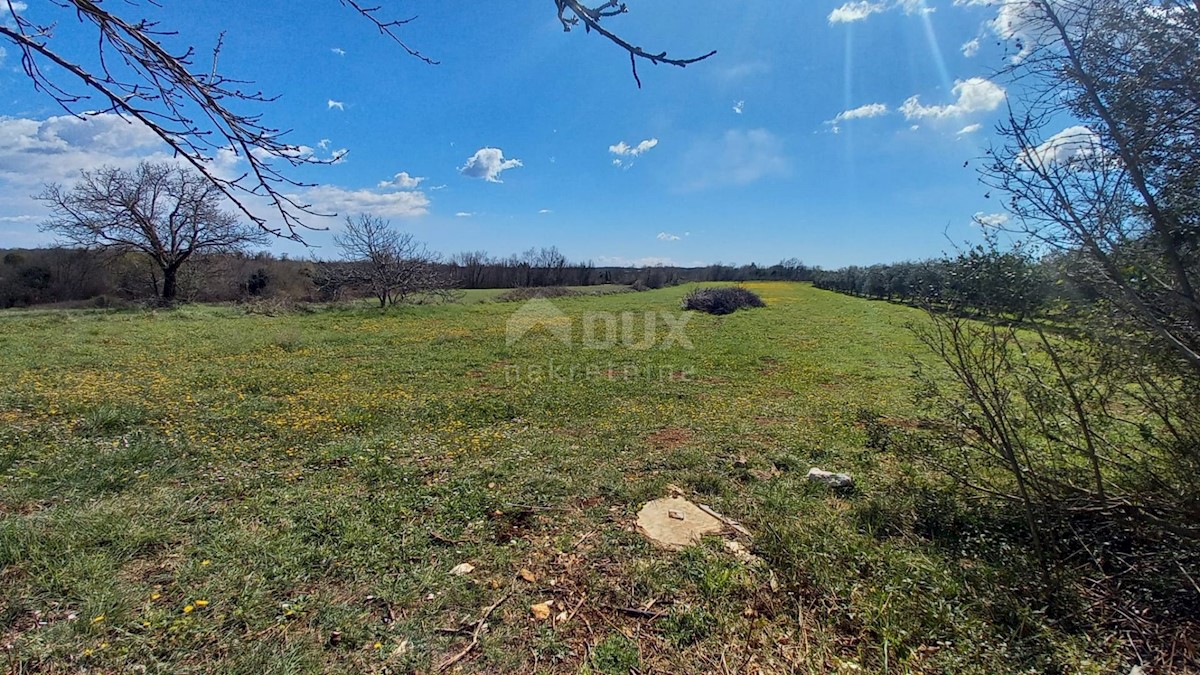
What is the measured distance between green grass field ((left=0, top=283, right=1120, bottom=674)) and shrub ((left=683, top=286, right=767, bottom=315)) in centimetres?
1566

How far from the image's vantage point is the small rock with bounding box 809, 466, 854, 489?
3.49 metres

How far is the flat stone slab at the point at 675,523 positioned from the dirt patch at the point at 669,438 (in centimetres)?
120

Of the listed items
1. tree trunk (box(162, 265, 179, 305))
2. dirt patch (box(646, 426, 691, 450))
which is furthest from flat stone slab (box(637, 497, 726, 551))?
tree trunk (box(162, 265, 179, 305))

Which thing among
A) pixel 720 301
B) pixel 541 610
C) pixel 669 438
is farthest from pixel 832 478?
pixel 720 301

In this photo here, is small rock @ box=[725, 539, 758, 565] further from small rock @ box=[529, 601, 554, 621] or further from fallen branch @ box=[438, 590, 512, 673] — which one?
fallen branch @ box=[438, 590, 512, 673]

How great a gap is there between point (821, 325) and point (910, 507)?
14.7 metres

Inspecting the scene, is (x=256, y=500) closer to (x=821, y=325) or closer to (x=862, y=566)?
(x=862, y=566)

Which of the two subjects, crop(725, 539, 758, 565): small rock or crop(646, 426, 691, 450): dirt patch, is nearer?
crop(725, 539, 758, 565): small rock

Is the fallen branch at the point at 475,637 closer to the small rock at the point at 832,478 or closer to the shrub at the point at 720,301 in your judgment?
the small rock at the point at 832,478

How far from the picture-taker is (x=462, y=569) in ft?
8.05

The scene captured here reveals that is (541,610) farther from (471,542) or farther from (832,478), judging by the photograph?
(832,478)

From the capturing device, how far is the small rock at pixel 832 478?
11.4 feet

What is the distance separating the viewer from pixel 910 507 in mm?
3068

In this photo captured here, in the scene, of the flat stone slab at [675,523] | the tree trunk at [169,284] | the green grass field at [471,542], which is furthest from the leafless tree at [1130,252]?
the tree trunk at [169,284]
